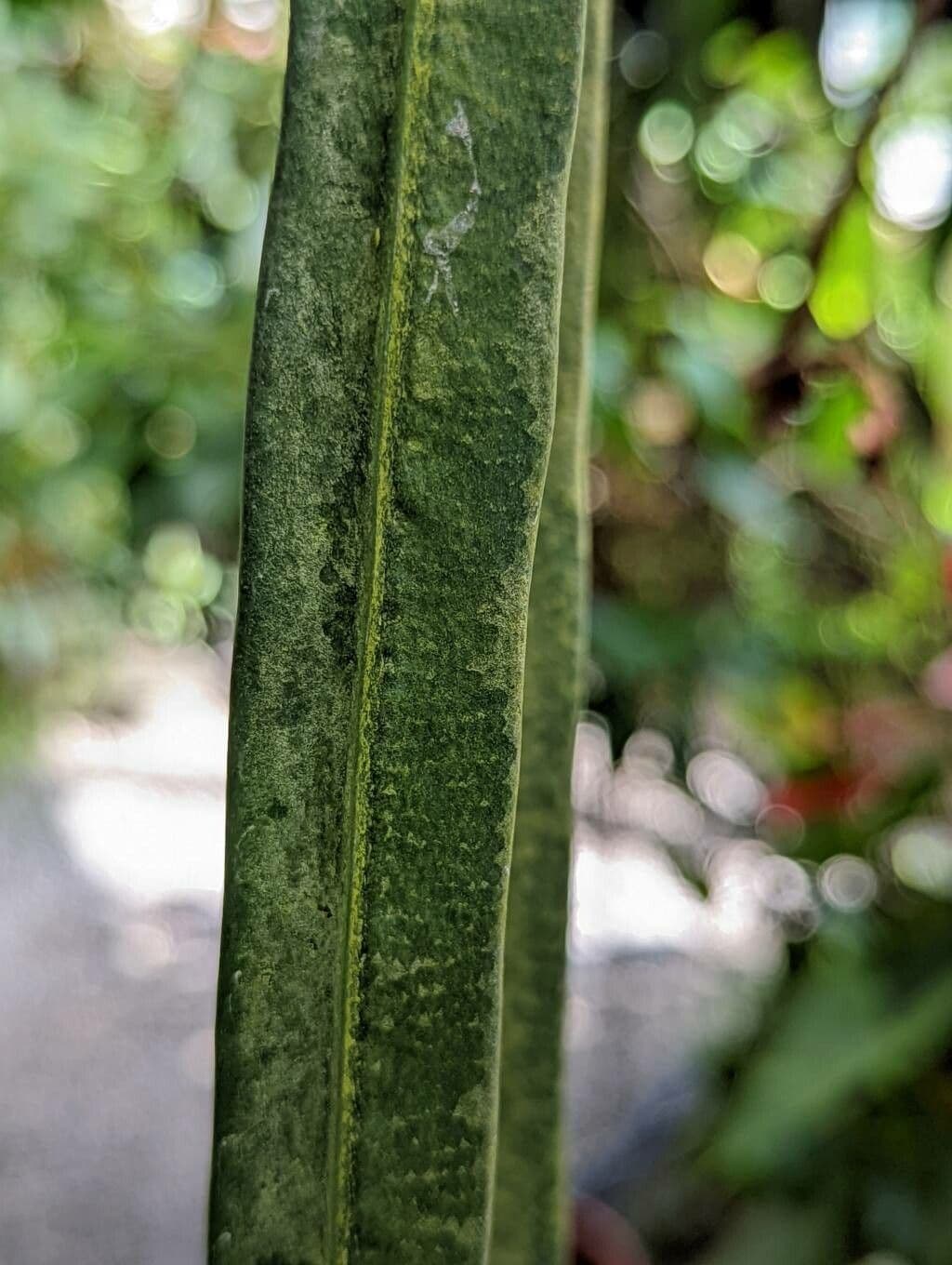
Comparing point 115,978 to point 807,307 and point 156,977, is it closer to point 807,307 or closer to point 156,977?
point 156,977

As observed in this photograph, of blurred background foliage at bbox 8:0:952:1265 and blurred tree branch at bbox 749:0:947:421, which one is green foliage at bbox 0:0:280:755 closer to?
blurred background foliage at bbox 8:0:952:1265

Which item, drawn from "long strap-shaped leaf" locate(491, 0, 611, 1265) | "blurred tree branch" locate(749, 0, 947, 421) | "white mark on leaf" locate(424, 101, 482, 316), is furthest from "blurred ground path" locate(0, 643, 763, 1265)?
"white mark on leaf" locate(424, 101, 482, 316)

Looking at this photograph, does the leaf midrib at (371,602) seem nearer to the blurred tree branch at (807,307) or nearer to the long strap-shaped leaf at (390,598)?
the long strap-shaped leaf at (390,598)

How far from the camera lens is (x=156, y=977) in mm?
1237

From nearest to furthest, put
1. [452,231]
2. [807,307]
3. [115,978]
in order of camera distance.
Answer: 1. [452,231]
2. [807,307]
3. [115,978]

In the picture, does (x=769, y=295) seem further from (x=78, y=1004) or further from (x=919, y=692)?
(x=78, y=1004)

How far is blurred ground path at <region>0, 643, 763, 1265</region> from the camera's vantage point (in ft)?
3.15

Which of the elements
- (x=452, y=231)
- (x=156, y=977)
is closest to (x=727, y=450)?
(x=452, y=231)

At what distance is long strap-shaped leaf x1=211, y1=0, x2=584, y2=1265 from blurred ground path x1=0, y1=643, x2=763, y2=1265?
1.84 ft

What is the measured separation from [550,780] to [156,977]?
3.61 ft

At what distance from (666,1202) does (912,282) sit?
0.72m

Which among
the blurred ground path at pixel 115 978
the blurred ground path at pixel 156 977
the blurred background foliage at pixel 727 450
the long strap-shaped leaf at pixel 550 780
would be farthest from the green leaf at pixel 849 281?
the blurred ground path at pixel 115 978

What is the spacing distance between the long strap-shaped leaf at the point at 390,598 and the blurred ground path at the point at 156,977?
1.84 ft

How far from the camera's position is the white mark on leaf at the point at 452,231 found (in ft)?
0.62
